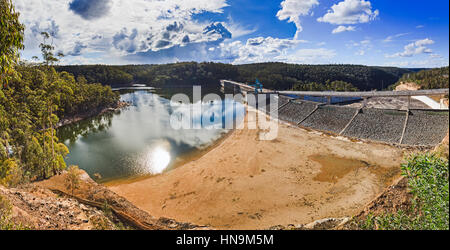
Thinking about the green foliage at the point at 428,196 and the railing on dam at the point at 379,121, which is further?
the railing on dam at the point at 379,121

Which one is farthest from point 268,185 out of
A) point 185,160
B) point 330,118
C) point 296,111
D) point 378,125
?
point 296,111

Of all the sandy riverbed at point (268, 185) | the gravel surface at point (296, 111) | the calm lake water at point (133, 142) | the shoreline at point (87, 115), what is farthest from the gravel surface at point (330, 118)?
the shoreline at point (87, 115)

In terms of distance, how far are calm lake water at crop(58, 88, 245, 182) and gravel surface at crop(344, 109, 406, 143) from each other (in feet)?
73.3

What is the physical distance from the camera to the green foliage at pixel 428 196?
16.8 ft

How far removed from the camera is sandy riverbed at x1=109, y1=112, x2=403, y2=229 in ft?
54.1

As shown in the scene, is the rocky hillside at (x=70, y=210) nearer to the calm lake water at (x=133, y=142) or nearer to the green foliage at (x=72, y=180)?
the green foliage at (x=72, y=180)

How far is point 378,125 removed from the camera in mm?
34656

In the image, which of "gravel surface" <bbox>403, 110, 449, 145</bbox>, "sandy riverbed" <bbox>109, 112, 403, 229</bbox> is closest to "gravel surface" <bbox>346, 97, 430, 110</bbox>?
"gravel surface" <bbox>403, 110, 449, 145</bbox>

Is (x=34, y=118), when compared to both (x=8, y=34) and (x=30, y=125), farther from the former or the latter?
(x=8, y=34)

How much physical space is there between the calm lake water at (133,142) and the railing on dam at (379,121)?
16290 millimetres

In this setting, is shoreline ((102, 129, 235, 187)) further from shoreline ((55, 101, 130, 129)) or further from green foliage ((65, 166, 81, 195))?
shoreline ((55, 101, 130, 129))

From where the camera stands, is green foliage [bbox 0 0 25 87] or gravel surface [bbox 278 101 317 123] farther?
gravel surface [bbox 278 101 317 123]
